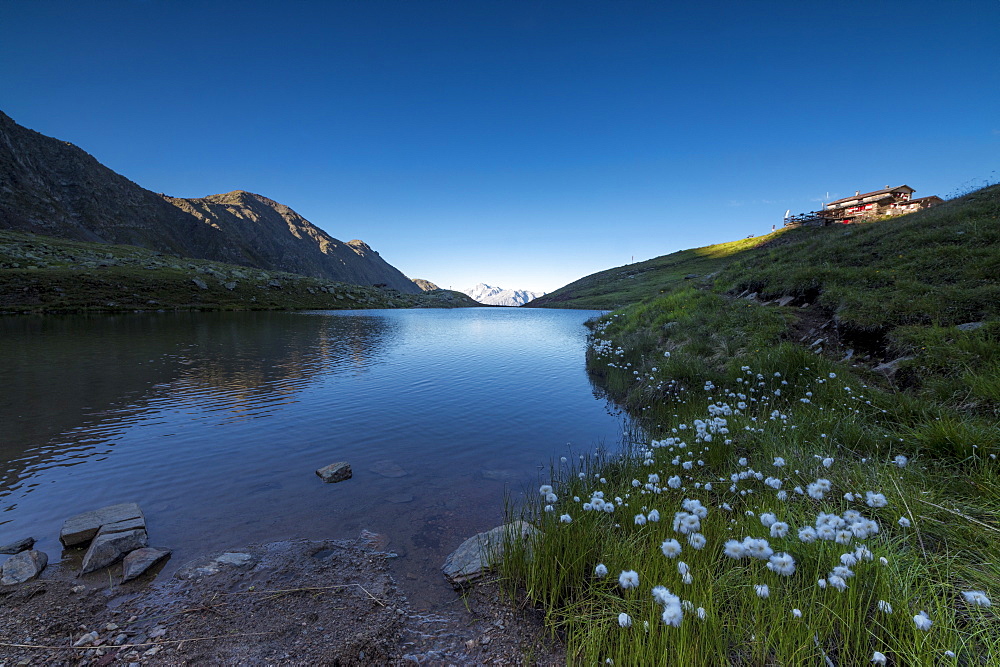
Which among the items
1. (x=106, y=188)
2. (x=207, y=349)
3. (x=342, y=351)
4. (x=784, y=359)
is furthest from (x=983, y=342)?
(x=106, y=188)

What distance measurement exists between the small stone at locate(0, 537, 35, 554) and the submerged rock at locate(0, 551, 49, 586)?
44cm

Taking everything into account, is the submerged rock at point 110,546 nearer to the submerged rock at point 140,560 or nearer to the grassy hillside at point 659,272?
the submerged rock at point 140,560

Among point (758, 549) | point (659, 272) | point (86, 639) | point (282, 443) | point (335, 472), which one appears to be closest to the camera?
point (758, 549)

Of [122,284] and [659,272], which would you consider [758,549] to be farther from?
[659,272]

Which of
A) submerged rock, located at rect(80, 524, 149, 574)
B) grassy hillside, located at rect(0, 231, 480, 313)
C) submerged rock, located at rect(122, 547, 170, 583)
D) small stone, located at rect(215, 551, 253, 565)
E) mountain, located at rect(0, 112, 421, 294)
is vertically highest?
mountain, located at rect(0, 112, 421, 294)

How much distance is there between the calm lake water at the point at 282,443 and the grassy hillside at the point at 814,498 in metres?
1.93

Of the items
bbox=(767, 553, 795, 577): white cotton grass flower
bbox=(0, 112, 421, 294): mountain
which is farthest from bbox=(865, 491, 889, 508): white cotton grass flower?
bbox=(0, 112, 421, 294): mountain

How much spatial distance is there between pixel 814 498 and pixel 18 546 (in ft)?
38.1

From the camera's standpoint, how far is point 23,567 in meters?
5.14

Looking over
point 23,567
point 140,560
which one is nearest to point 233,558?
point 140,560

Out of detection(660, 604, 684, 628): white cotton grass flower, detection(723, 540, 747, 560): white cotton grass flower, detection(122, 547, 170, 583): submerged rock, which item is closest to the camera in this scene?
detection(660, 604, 684, 628): white cotton grass flower

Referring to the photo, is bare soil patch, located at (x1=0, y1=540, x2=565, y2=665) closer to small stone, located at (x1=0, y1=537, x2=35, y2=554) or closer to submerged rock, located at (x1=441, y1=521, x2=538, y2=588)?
submerged rock, located at (x1=441, y1=521, x2=538, y2=588)

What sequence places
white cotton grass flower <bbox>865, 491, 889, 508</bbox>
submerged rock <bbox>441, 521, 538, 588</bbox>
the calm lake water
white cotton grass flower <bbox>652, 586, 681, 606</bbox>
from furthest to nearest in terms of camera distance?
the calm lake water
submerged rock <bbox>441, 521, 538, 588</bbox>
white cotton grass flower <bbox>865, 491, 889, 508</bbox>
white cotton grass flower <bbox>652, 586, 681, 606</bbox>

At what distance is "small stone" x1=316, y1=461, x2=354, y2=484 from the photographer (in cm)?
847
